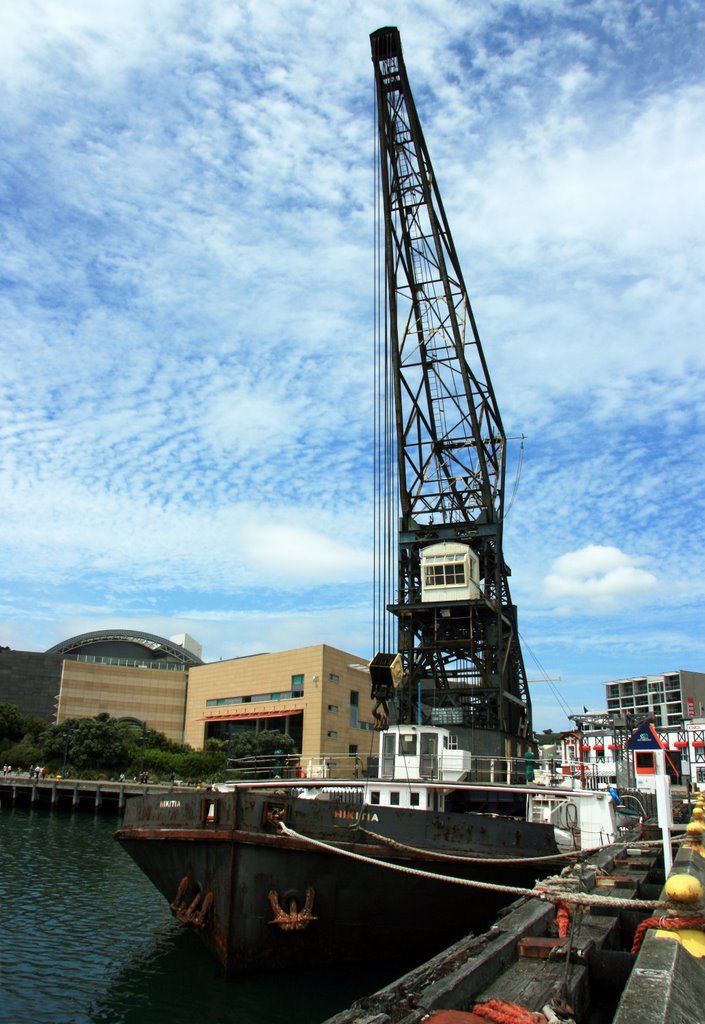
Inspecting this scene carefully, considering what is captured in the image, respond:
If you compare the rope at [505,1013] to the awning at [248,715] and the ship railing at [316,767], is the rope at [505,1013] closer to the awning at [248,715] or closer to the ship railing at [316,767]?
the ship railing at [316,767]

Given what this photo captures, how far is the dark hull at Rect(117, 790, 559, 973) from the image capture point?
16.4 metres

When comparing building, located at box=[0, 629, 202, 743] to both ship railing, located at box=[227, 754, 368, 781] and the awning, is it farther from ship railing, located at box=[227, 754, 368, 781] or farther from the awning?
ship railing, located at box=[227, 754, 368, 781]

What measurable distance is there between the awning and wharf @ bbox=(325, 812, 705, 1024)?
261 feet

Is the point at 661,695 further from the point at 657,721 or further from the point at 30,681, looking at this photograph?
the point at 30,681

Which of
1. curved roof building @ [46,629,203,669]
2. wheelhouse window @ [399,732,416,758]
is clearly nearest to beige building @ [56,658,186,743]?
curved roof building @ [46,629,203,669]

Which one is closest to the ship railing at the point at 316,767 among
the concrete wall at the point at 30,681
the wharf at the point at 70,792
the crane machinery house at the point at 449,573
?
the crane machinery house at the point at 449,573

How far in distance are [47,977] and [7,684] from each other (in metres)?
97.5

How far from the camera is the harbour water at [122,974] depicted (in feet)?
49.0

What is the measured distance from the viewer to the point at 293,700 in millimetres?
88875

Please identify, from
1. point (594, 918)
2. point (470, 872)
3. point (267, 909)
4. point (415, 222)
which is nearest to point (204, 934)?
point (267, 909)

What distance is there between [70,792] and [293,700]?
2692 centimetres

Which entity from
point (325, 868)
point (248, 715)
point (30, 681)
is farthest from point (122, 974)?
point (30, 681)

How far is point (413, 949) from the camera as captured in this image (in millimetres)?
17625

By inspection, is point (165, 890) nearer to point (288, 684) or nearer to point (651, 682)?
point (288, 684)
